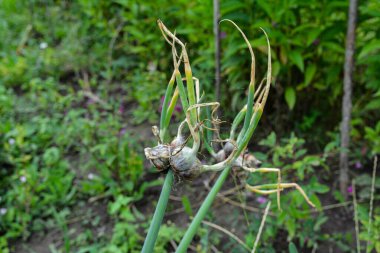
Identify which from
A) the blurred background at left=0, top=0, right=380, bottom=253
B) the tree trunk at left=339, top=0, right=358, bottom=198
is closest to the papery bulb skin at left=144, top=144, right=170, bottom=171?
the blurred background at left=0, top=0, right=380, bottom=253

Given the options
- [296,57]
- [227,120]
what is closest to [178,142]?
[227,120]

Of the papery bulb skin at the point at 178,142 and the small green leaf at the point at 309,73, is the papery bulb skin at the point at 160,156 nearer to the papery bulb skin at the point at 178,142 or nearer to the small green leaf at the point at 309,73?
the papery bulb skin at the point at 178,142

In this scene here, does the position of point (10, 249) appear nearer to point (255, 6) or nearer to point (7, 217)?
point (7, 217)

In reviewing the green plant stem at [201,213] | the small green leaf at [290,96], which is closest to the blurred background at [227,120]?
the small green leaf at [290,96]

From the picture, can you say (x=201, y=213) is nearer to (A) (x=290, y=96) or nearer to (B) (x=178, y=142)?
(B) (x=178, y=142)

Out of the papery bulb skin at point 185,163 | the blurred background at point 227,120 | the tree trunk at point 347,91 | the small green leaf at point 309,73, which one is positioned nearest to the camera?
the papery bulb skin at point 185,163

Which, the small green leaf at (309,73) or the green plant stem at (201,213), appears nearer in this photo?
the green plant stem at (201,213)

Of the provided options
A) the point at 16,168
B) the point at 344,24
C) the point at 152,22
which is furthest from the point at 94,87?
the point at 344,24
